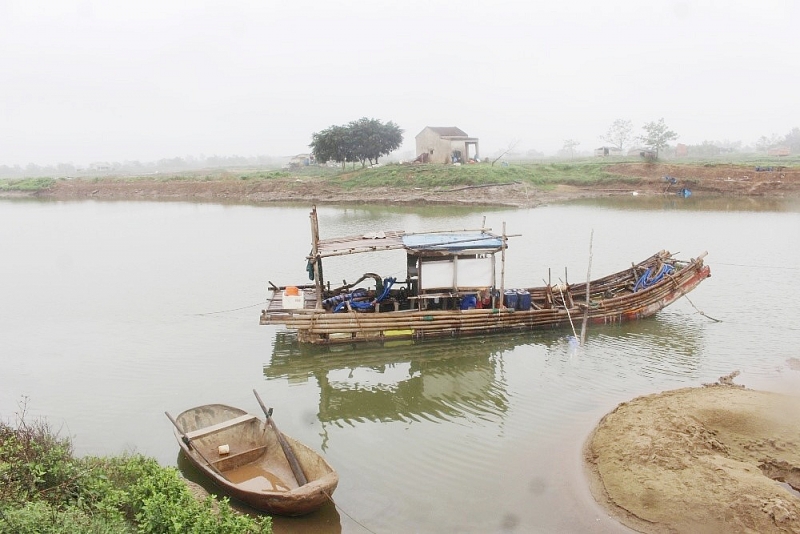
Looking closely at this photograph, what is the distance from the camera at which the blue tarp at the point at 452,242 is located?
52.6 ft

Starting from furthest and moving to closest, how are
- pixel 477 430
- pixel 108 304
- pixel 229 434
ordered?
pixel 108 304
pixel 477 430
pixel 229 434

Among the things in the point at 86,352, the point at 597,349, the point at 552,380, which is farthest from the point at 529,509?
the point at 86,352

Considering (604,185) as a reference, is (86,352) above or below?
below

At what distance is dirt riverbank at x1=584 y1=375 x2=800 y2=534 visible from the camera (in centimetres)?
834

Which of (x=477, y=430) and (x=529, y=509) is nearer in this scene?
(x=529, y=509)

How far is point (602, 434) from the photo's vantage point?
11.1 meters

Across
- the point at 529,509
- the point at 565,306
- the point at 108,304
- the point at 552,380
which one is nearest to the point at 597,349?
the point at 565,306

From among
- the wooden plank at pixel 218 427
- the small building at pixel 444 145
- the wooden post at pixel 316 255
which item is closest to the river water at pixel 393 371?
the wooden plank at pixel 218 427

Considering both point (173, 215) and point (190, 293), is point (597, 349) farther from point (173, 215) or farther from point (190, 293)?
point (173, 215)

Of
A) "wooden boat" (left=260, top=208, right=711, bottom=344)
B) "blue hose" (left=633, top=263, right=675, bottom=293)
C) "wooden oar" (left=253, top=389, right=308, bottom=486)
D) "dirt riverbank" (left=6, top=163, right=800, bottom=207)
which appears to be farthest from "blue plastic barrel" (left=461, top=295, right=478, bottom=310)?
"dirt riverbank" (left=6, top=163, right=800, bottom=207)

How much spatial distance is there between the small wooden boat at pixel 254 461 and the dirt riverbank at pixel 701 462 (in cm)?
478

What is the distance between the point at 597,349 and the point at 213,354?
11.2m

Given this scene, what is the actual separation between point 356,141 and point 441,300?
47.3 m

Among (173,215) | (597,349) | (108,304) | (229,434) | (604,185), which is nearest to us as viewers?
(229,434)
